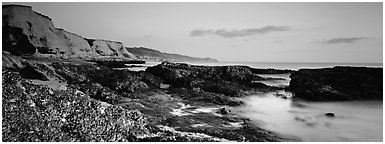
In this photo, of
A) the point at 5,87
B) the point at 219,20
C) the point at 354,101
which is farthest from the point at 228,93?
the point at 5,87

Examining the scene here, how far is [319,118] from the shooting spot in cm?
304

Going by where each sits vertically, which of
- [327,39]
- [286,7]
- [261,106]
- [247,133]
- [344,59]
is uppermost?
[286,7]

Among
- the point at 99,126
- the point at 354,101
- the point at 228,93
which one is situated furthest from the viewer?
the point at 228,93

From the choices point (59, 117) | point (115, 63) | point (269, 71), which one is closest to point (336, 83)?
point (269, 71)

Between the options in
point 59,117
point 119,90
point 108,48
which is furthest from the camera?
point 108,48

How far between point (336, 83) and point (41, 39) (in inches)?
135

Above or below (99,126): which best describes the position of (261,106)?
above

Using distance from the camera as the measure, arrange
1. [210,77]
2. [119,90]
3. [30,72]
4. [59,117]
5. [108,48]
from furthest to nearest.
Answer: [210,77], [108,48], [119,90], [30,72], [59,117]

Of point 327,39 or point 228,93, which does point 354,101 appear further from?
point 228,93

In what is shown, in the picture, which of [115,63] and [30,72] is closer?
[30,72]

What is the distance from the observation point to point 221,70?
3.51 metres

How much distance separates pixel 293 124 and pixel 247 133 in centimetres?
51

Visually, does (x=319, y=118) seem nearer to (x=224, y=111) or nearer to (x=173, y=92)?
(x=224, y=111)

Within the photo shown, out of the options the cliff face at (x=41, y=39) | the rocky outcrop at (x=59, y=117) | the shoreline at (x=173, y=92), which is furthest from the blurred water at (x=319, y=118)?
the cliff face at (x=41, y=39)
